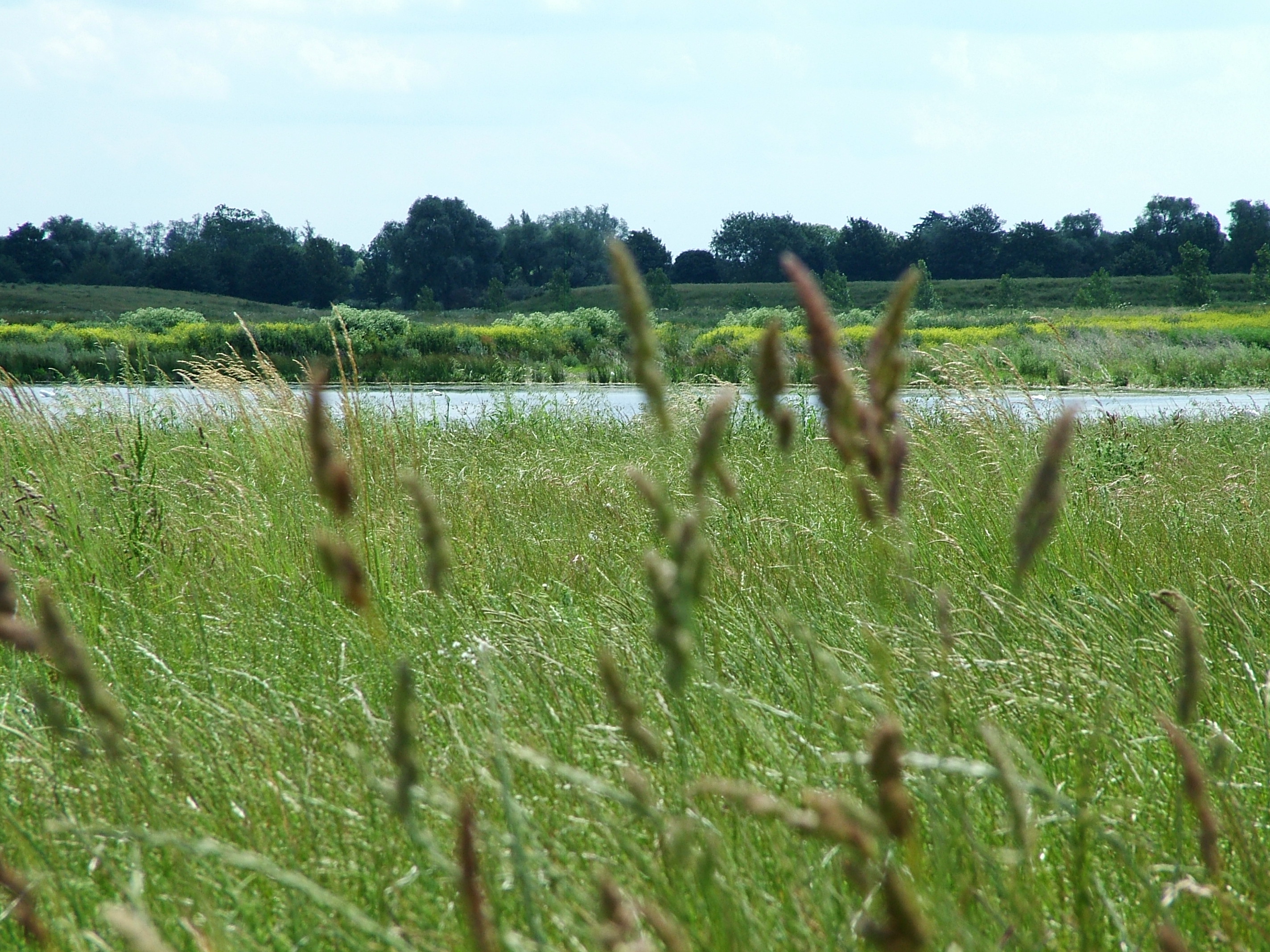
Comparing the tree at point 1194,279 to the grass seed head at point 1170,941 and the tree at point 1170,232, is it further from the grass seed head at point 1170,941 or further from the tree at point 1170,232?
the grass seed head at point 1170,941

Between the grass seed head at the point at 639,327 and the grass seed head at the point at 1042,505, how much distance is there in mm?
253

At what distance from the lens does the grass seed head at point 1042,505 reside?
68 cm

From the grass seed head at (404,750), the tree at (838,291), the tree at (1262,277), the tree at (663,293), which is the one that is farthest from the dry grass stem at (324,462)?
the tree at (1262,277)

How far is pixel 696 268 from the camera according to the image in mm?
69312

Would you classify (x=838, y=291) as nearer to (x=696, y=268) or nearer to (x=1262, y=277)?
(x=1262, y=277)

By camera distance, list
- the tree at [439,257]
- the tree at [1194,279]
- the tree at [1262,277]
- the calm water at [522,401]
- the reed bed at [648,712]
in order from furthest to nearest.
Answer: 1. the tree at [439,257]
2. the tree at [1262,277]
3. the tree at [1194,279]
4. the calm water at [522,401]
5. the reed bed at [648,712]

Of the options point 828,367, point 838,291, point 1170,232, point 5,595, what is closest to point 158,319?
point 838,291

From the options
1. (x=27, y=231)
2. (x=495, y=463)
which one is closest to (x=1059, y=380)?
(x=495, y=463)

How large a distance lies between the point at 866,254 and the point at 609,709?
68251mm

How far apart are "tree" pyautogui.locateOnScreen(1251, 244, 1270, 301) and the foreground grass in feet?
157

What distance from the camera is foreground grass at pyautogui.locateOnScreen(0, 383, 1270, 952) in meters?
1.19

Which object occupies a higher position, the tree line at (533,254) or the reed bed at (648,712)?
the tree line at (533,254)

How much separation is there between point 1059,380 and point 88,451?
1953 centimetres

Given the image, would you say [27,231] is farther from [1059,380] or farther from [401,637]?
[401,637]
